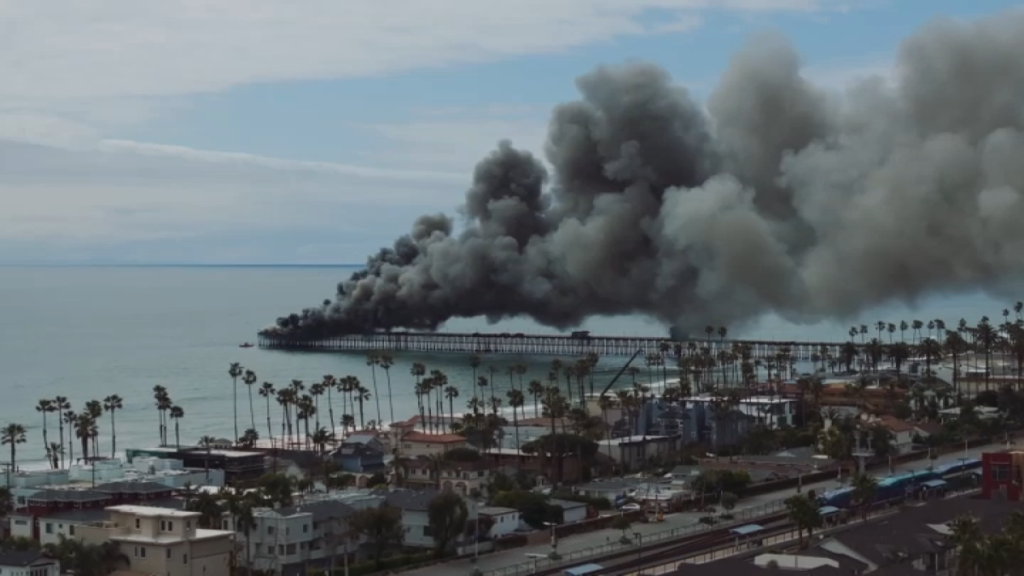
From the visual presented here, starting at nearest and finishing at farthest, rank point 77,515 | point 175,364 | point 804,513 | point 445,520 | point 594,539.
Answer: point 804,513
point 77,515
point 445,520
point 594,539
point 175,364

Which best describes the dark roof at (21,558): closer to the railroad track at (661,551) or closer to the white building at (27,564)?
the white building at (27,564)

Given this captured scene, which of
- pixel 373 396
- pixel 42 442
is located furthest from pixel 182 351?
pixel 42 442

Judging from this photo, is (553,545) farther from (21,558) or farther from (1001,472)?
(21,558)

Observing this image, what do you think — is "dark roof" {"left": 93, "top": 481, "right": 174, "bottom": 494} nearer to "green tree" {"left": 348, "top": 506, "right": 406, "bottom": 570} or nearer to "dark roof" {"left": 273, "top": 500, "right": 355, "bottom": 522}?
"dark roof" {"left": 273, "top": 500, "right": 355, "bottom": 522}

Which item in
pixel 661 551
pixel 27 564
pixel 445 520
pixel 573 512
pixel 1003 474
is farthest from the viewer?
pixel 573 512

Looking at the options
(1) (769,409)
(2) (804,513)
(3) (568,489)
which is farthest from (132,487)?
(1) (769,409)

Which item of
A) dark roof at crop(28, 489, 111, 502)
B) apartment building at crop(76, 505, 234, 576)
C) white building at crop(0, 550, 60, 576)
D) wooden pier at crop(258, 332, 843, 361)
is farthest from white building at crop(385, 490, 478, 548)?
wooden pier at crop(258, 332, 843, 361)
